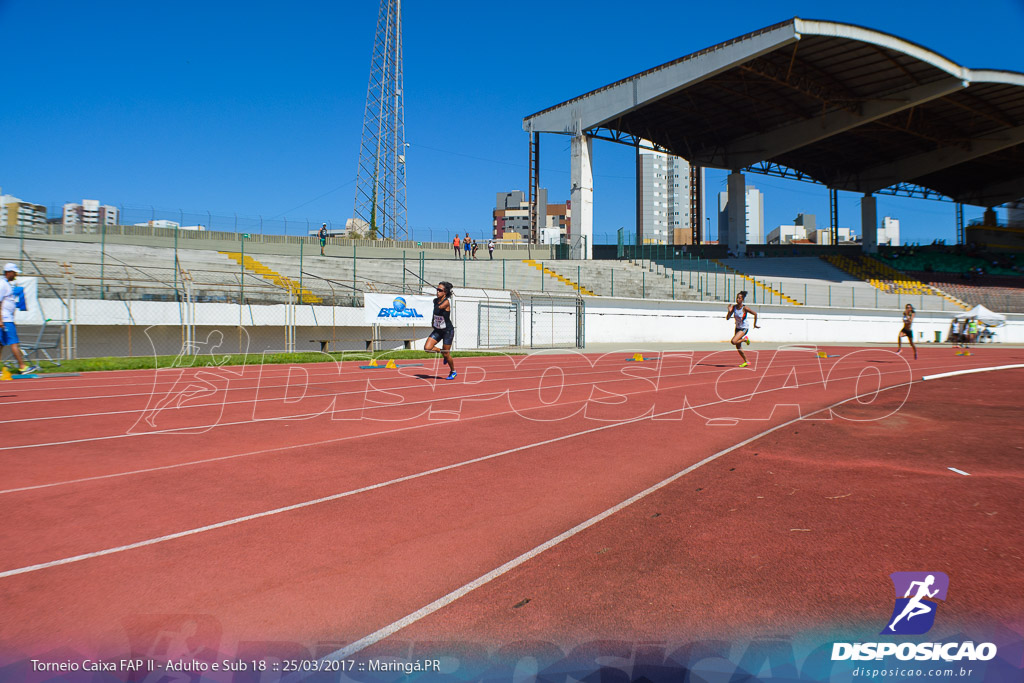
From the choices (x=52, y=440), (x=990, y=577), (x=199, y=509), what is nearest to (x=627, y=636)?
(x=990, y=577)

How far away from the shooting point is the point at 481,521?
4.24 m

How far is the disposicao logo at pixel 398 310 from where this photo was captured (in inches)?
870

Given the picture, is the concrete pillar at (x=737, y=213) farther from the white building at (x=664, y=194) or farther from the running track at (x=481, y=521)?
the white building at (x=664, y=194)

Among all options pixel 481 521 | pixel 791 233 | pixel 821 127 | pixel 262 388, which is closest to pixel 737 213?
pixel 821 127

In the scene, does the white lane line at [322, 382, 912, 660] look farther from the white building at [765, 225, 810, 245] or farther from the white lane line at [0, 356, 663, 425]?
the white building at [765, 225, 810, 245]

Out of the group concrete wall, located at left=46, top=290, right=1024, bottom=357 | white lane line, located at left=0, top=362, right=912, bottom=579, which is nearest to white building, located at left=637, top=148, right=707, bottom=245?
concrete wall, located at left=46, top=290, right=1024, bottom=357

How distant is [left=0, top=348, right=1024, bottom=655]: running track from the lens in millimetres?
2861

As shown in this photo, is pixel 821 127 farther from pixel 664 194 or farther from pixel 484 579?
pixel 664 194

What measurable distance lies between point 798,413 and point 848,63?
3351 cm

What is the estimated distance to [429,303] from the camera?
23.4 m

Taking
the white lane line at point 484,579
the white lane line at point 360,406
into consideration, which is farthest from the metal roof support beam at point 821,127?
the white lane line at point 484,579

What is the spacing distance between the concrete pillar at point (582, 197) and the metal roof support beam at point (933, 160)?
31.1m

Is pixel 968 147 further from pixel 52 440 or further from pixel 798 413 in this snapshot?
pixel 52 440

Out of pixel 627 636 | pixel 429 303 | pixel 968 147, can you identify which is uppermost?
pixel 968 147
